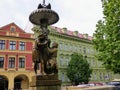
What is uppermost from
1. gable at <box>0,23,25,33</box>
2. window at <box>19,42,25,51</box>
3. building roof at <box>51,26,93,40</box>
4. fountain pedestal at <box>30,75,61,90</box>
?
building roof at <box>51,26,93,40</box>

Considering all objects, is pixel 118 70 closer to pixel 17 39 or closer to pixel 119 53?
pixel 119 53

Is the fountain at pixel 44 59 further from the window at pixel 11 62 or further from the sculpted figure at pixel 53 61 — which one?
the window at pixel 11 62

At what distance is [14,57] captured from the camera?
1393 inches

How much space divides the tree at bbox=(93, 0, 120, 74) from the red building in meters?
19.8

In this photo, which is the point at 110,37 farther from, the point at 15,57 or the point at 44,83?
the point at 15,57

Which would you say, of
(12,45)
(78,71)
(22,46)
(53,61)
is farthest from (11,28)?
(53,61)

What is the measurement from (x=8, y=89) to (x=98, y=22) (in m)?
20.5

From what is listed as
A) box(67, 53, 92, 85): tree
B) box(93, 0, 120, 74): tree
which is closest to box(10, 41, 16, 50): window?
box(67, 53, 92, 85): tree

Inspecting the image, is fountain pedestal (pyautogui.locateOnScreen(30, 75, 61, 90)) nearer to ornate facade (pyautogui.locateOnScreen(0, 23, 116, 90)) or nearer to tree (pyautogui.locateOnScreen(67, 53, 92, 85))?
ornate facade (pyautogui.locateOnScreen(0, 23, 116, 90))

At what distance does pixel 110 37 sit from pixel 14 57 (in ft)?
72.8

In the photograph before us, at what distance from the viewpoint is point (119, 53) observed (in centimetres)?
1564

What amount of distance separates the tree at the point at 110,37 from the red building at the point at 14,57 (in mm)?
19796

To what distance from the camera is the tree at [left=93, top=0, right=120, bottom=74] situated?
1585cm

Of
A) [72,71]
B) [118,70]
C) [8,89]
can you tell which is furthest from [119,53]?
[72,71]
